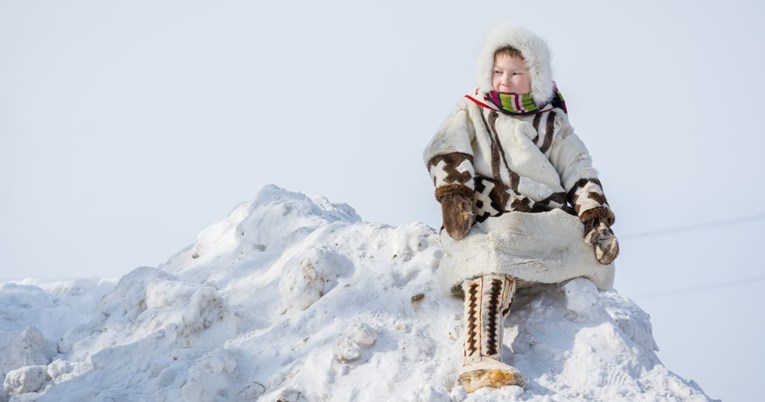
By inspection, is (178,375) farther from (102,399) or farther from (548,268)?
(548,268)

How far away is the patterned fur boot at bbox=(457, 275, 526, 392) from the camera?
3.98 metres

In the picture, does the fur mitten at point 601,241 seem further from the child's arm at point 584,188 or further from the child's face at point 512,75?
the child's face at point 512,75

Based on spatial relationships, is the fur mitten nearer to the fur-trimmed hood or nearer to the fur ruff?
the fur ruff

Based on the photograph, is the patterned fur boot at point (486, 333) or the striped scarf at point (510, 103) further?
the striped scarf at point (510, 103)

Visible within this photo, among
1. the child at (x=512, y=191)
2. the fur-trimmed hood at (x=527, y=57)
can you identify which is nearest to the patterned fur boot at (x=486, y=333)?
the child at (x=512, y=191)

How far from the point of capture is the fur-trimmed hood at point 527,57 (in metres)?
4.66

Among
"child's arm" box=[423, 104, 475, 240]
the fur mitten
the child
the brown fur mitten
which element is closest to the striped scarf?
the child

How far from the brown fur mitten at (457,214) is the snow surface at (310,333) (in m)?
0.32

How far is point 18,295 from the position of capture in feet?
20.3

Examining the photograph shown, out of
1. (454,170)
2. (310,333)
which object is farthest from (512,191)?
(310,333)

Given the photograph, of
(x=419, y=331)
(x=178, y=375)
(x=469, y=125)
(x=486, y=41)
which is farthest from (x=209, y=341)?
(x=486, y=41)

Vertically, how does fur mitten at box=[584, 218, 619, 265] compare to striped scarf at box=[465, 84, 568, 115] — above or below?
below

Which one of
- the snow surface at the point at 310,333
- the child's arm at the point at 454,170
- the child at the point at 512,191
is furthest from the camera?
the child's arm at the point at 454,170

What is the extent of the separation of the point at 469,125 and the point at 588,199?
23.6 inches
